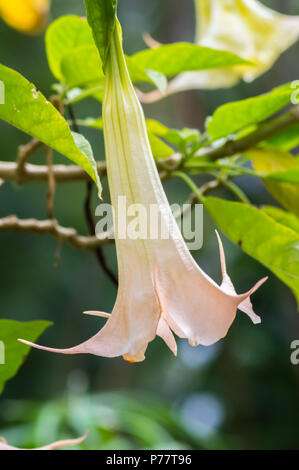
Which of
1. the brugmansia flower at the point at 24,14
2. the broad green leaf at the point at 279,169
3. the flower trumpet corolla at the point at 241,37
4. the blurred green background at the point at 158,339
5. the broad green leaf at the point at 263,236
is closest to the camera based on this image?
the broad green leaf at the point at 263,236

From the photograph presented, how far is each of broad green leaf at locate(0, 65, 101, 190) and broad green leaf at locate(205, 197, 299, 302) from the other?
0.16 meters

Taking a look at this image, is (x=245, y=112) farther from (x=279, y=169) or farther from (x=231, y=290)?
(x=231, y=290)

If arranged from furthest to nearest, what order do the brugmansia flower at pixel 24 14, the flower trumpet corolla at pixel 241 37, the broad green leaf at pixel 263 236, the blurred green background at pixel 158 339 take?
1. the blurred green background at pixel 158 339
2. the brugmansia flower at pixel 24 14
3. the flower trumpet corolla at pixel 241 37
4. the broad green leaf at pixel 263 236

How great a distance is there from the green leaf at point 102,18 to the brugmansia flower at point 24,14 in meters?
0.63

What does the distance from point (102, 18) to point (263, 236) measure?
7.8 inches

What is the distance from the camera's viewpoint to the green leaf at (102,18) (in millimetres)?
305

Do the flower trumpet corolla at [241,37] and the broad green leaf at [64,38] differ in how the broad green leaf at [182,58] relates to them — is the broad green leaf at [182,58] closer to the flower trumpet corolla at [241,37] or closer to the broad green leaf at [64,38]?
the broad green leaf at [64,38]

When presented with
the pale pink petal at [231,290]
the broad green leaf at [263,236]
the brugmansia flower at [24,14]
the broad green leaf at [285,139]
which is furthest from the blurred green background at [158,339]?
the pale pink petal at [231,290]

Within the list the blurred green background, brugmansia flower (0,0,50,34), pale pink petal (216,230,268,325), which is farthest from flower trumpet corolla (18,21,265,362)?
the blurred green background

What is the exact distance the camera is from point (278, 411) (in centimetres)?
355

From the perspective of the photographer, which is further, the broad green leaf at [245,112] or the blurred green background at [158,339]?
the blurred green background at [158,339]

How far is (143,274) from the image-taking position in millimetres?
330

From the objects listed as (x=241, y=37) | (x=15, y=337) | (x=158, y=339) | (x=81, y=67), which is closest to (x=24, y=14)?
(x=241, y=37)
